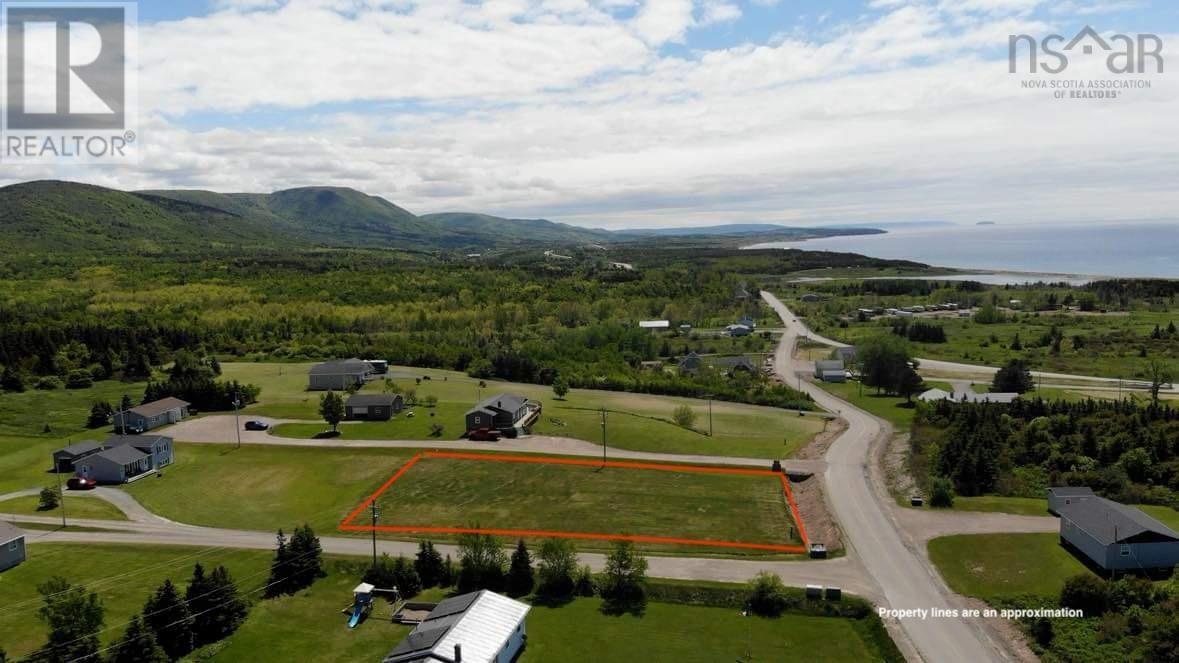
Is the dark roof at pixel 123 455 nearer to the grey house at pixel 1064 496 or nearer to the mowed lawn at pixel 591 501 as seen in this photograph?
the mowed lawn at pixel 591 501

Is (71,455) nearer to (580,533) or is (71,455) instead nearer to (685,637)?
(580,533)

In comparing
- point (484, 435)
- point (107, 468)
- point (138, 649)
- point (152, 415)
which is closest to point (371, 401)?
point (484, 435)

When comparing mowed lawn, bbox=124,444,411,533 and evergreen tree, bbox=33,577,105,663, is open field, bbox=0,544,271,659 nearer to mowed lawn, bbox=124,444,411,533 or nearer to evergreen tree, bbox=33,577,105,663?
evergreen tree, bbox=33,577,105,663

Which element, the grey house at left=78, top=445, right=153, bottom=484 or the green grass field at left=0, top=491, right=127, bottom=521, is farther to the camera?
the grey house at left=78, top=445, right=153, bottom=484

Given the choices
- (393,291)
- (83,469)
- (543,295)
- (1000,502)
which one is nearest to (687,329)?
(543,295)

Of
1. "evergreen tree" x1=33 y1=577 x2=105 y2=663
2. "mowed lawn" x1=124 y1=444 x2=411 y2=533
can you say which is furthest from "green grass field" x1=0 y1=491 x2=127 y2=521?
"evergreen tree" x1=33 y1=577 x2=105 y2=663

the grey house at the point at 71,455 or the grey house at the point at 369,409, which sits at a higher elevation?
the grey house at the point at 369,409

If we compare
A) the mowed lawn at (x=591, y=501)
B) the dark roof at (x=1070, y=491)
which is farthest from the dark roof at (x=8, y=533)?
the dark roof at (x=1070, y=491)
